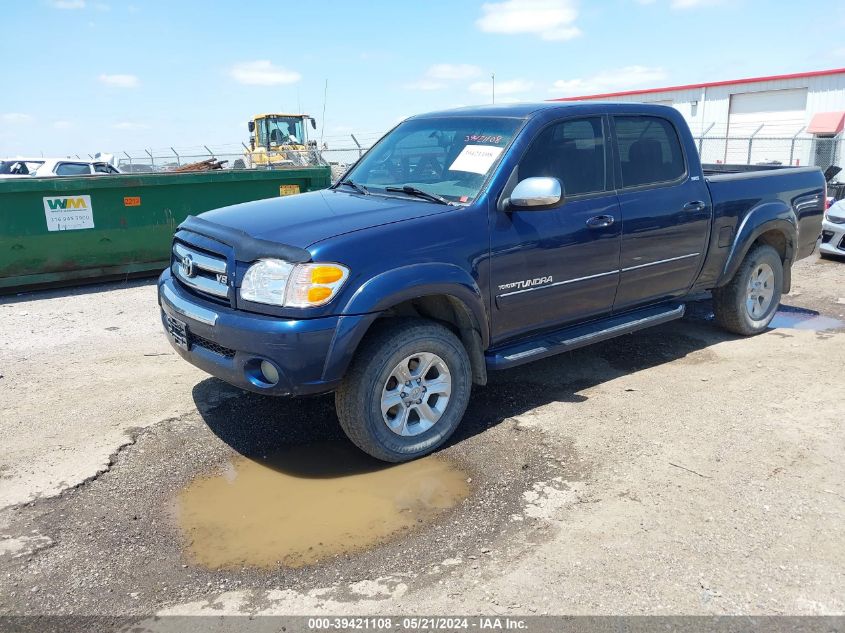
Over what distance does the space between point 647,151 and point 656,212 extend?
1.58ft

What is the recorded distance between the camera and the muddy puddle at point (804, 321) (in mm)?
6645

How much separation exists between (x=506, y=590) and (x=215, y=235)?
2456 mm

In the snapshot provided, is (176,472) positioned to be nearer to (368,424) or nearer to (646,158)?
(368,424)

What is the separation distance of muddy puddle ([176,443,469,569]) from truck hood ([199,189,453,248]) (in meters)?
1.30

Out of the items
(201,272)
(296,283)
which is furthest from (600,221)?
(201,272)

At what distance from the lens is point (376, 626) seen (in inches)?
102

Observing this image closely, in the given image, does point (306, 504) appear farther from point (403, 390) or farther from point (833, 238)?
point (833, 238)

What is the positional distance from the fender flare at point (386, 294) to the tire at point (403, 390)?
146mm

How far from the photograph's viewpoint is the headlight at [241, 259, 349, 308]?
344 cm

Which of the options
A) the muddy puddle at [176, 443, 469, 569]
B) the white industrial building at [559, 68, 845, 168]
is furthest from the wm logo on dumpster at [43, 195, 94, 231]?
the white industrial building at [559, 68, 845, 168]

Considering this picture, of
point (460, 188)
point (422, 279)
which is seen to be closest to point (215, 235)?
point (422, 279)

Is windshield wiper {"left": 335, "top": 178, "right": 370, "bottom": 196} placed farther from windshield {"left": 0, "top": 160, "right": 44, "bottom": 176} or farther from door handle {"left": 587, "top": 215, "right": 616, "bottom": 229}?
windshield {"left": 0, "top": 160, "right": 44, "bottom": 176}

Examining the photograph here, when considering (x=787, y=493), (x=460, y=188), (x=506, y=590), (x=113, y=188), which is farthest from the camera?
(x=113, y=188)

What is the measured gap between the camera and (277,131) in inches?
963
